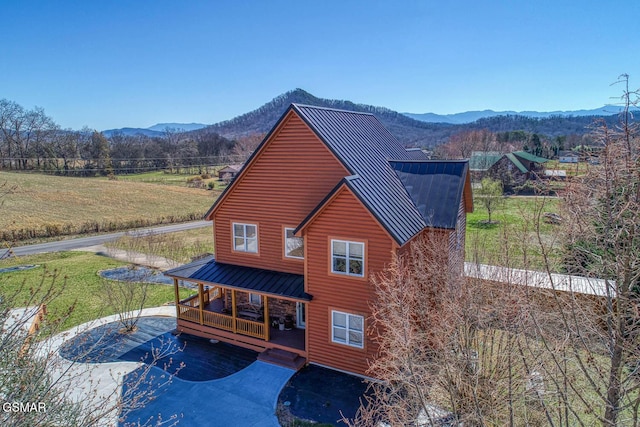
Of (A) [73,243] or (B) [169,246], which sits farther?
(A) [73,243]

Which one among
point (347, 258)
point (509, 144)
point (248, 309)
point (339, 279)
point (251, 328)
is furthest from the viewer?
point (509, 144)

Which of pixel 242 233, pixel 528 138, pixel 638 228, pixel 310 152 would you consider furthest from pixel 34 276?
pixel 528 138

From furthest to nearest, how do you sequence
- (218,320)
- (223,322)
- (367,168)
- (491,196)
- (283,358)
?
(491,196) → (218,320) → (223,322) → (367,168) → (283,358)

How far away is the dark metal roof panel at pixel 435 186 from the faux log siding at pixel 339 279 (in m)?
2.58

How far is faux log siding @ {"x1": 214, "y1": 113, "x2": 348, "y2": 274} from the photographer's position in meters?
14.5

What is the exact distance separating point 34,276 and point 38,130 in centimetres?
6978

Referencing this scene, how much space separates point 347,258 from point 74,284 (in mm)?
18574

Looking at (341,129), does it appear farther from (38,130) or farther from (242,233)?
(38,130)

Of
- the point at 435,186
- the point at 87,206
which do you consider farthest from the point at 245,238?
the point at 87,206

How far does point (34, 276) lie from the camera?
78.6ft

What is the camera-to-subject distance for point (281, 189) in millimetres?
15250

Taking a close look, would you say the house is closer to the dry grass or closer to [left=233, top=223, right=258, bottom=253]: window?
[left=233, top=223, right=258, bottom=253]: window

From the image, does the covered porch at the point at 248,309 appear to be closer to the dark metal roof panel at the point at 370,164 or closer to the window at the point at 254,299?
the window at the point at 254,299

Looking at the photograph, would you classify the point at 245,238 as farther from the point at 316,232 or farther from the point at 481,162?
the point at 481,162
